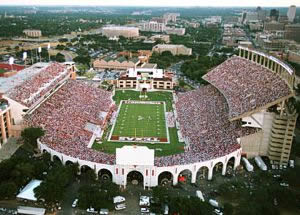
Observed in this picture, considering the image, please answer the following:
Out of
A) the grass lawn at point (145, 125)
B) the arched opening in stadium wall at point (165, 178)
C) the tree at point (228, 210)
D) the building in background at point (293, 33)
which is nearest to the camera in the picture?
the tree at point (228, 210)

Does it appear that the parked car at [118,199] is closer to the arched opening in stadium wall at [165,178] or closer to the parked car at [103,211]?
the parked car at [103,211]

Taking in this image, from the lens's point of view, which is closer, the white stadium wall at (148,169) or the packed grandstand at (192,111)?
the white stadium wall at (148,169)

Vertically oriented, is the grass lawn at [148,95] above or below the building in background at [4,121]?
below

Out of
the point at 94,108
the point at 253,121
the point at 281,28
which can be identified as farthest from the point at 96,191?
the point at 281,28

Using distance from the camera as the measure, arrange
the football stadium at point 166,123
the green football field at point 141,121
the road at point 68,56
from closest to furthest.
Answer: the football stadium at point 166,123, the green football field at point 141,121, the road at point 68,56

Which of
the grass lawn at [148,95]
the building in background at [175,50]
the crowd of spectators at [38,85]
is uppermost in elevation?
the crowd of spectators at [38,85]

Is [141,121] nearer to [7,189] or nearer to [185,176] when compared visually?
[185,176]

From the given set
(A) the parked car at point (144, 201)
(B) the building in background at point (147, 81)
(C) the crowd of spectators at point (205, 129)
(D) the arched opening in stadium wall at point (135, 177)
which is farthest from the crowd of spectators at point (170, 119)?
(A) the parked car at point (144, 201)
